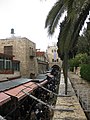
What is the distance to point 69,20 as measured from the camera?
308 inches

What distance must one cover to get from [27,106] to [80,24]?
6602 mm

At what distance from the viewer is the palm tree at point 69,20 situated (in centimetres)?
712

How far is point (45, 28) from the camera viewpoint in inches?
383

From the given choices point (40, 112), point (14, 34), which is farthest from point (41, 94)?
point (14, 34)

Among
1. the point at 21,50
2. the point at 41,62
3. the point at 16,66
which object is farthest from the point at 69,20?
the point at 41,62

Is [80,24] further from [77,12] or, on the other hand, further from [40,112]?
[40,112]

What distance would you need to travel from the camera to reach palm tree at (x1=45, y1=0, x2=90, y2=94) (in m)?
7.12

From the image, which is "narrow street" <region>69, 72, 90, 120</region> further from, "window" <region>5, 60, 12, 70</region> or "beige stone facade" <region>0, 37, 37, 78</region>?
"beige stone facade" <region>0, 37, 37, 78</region>

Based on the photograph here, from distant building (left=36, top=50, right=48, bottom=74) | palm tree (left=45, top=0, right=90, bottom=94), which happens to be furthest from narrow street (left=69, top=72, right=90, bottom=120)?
distant building (left=36, top=50, right=48, bottom=74)

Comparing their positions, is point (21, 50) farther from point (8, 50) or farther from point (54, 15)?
point (54, 15)

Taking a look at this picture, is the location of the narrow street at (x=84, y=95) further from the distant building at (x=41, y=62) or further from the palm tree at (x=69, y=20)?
the distant building at (x=41, y=62)

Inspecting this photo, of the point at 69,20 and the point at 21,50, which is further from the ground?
the point at 21,50

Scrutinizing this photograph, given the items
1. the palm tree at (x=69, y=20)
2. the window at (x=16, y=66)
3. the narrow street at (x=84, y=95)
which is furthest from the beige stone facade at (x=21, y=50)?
the palm tree at (x=69, y=20)

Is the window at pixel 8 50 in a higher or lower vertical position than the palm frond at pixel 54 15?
higher
